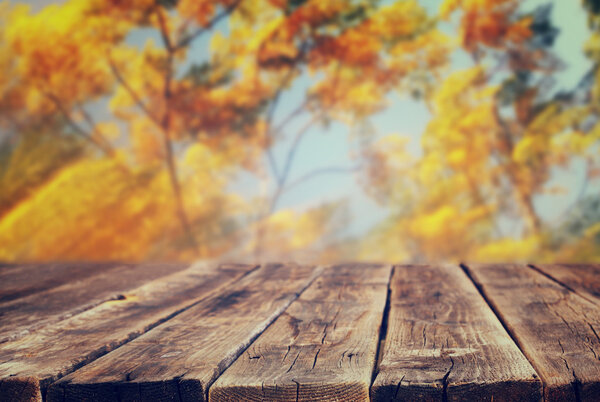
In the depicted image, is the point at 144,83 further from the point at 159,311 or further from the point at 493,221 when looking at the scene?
the point at 159,311

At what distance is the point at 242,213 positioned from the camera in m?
4.29

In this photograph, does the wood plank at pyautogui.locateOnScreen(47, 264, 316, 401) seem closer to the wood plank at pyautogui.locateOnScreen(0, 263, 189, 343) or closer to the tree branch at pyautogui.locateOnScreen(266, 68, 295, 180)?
the wood plank at pyautogui.locateOnScreen(0, 263, 189, 343)

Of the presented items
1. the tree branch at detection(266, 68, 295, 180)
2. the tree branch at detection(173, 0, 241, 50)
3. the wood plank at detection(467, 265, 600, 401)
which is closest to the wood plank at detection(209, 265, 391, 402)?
the wood plank at detection(467, 265, 600, 401)

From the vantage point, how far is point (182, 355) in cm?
64

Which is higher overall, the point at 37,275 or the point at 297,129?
the point at 297,129

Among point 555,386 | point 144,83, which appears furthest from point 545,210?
point 555,386

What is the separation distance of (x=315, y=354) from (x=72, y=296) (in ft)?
1.82

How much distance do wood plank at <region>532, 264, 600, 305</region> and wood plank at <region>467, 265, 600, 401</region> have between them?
2 centimetres

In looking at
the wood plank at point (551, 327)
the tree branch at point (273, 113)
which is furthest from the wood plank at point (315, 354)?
the tree branch at point (273, 113)

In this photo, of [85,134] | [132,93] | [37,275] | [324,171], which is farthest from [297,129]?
[37,275]

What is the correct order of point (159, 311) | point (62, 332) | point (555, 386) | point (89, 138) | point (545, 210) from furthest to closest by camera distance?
1. point (89, 138)
2. point (545, 210)
3. point (159, 311)
4. point (62, 332)
5. point (555, 386)

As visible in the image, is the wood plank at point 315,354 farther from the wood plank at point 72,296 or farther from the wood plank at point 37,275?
the wood plank at point 37,275

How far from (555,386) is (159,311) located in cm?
57

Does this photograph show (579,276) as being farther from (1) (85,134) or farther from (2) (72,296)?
(1) (85,134)
